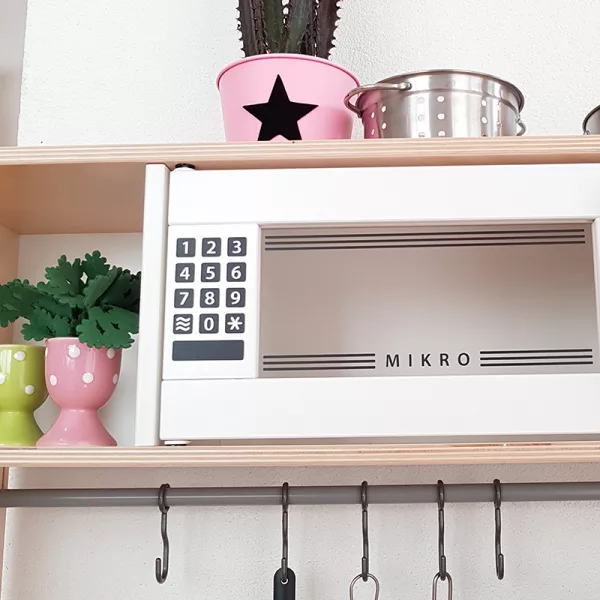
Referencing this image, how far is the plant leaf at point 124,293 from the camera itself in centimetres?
96

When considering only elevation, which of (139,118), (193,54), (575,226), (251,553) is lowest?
(251,553)

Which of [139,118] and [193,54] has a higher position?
[193,54]

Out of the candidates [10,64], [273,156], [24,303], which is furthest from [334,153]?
[10,64]

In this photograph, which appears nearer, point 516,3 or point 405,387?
point 405,387

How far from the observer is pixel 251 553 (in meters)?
1.09

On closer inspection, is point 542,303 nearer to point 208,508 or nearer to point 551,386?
point 551,386

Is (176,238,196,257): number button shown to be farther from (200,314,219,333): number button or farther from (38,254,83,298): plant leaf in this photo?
(38,254,83,298): plant leaf

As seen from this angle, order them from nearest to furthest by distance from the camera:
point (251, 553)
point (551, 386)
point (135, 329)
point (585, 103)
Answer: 1. point (551, 386)
2. point (135, 329)
3. point (251, 553)
4. point (585, 103)

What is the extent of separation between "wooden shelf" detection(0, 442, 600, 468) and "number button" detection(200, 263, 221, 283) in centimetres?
18

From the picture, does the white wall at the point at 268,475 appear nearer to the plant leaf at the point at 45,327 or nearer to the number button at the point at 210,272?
the plant leaf at the point at 45,327

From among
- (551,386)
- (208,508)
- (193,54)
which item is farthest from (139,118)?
(551,386)

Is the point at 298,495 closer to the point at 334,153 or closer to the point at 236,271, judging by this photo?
the point at 236,271

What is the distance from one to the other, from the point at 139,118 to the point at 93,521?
0.60 m

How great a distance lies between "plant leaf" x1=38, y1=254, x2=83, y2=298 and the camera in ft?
3.13
